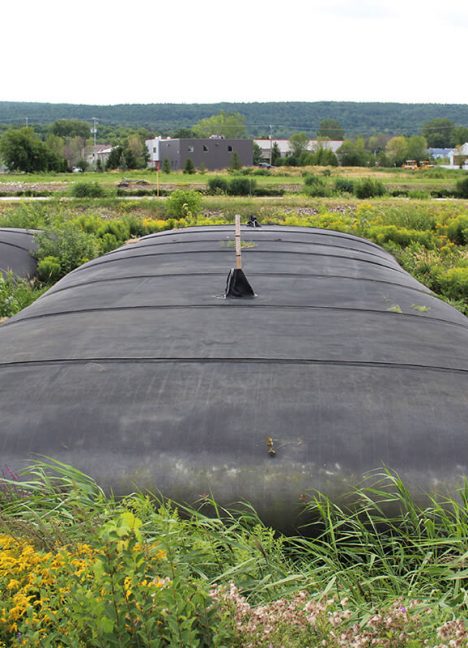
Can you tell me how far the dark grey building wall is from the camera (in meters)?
86.8

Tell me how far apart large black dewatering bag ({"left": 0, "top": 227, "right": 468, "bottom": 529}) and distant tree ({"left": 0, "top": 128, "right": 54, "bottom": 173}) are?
210ft

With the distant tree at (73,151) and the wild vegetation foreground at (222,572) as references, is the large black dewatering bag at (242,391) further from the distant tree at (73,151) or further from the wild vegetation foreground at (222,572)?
the distant tree at (73,151)

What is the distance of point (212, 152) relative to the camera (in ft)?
288

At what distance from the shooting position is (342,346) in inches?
208

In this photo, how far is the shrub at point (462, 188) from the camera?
3804 centimetres

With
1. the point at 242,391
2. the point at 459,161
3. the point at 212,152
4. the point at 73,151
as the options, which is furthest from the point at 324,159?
the point at 242,391

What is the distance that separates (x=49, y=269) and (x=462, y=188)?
97.7ft

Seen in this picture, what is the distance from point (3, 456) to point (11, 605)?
150 cm

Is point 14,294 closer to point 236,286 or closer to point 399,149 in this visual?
point 236,286

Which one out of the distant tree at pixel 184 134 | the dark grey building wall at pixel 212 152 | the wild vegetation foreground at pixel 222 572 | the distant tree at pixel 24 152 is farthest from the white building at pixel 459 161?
the wild vegetation foreground at pixel 222 572

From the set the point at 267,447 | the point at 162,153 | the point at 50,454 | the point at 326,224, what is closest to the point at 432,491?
the point at 267,447

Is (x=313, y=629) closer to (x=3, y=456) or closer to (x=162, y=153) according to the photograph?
(x=3, y=456)

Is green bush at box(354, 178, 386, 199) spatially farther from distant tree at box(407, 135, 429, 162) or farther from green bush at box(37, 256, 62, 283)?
distant tree at box(407, 135, 429, 162)

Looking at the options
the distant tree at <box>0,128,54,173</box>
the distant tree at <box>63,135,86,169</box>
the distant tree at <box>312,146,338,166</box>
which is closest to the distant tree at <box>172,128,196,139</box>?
the distant tree at <box>63,135,86,169</box>
